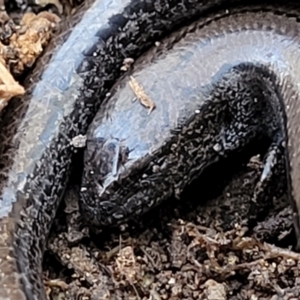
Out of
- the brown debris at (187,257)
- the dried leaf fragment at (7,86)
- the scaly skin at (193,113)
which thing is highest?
the dried leaf fragment at (7,86)

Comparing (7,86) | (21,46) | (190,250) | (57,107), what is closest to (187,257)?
(190,250)

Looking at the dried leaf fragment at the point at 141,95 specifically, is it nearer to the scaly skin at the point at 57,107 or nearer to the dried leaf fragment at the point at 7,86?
the scaly skin at the point at 57,107

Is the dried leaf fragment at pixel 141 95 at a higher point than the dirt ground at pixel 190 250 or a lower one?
higher

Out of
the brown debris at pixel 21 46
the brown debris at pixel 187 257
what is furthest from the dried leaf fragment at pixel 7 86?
the brown debris at pixel 187 257

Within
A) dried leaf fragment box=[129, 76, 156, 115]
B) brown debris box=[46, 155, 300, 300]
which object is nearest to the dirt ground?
brown debris box=[46, 155, 300, 300]

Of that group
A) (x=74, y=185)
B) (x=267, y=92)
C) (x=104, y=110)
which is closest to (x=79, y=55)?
(x=104, y=110)

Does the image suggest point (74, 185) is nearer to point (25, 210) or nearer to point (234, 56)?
point (25, 210)

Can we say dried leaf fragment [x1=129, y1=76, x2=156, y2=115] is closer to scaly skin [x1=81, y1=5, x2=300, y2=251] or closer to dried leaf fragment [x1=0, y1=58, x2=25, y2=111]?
scaly skin [x1=81, y1=5, x2=300, y2=251]
